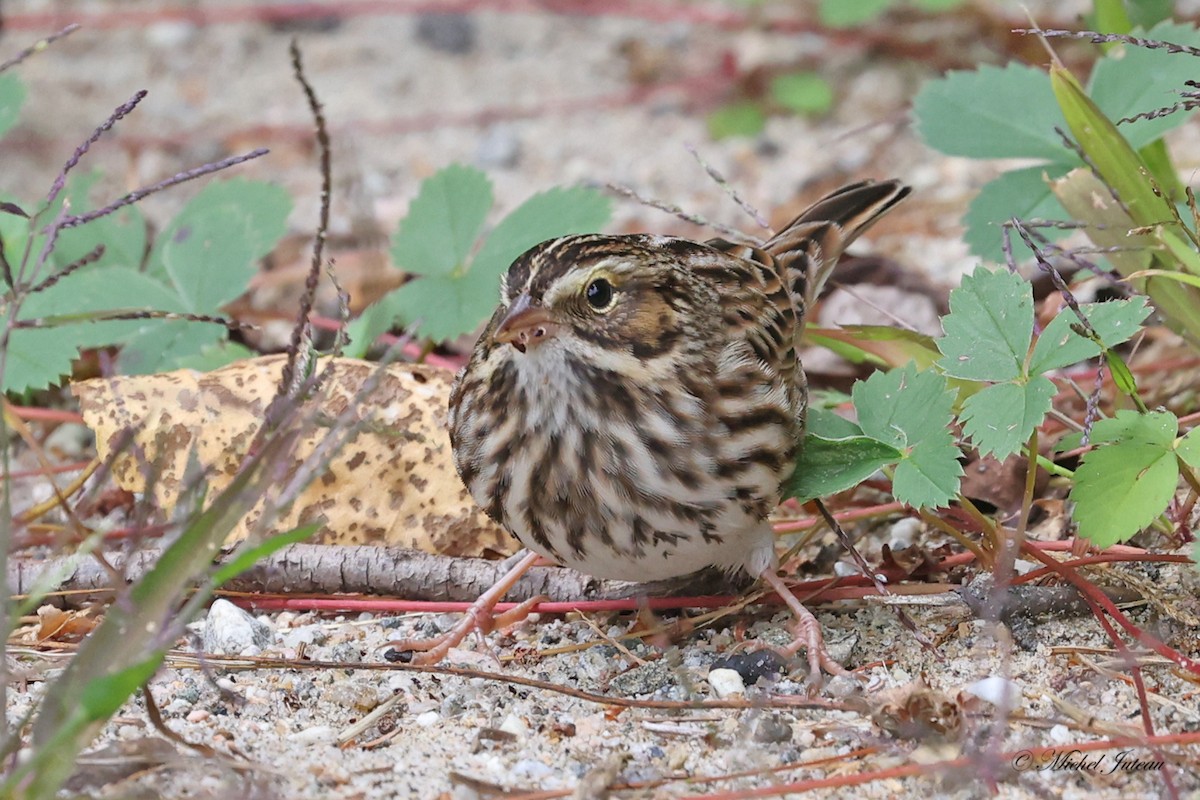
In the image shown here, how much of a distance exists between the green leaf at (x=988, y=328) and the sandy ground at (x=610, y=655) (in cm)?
56

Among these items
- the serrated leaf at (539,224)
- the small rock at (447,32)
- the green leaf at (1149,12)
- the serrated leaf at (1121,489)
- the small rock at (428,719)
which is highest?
the small rock at (447,32)

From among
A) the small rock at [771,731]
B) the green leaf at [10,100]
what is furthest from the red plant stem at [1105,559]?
the green leaf at [10,100]

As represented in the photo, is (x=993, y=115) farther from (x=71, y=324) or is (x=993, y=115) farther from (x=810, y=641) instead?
(x=71, y=324)

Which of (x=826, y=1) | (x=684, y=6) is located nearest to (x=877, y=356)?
(x=826, y=1)

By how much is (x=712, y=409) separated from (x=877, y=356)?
92 cm

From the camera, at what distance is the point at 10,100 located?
173 inches

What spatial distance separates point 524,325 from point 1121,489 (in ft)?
3.89

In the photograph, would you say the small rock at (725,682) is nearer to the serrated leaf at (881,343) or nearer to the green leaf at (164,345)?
the serrated leaf at (881,343)

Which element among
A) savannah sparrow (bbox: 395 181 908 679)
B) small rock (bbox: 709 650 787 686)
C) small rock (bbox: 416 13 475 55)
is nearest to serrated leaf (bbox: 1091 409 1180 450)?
savannah sparrow (bbox: 395 181 908 679)

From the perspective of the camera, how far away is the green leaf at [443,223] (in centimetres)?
422

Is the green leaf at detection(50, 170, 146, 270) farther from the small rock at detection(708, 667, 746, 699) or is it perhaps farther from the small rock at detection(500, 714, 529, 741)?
the small rock at detection(708, 667, 746, 699)

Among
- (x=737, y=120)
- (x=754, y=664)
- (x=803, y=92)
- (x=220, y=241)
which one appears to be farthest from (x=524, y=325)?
(x=803, y=92)

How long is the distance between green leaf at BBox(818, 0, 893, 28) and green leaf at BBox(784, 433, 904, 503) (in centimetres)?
333

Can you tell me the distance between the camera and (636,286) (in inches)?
120
